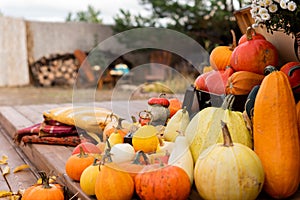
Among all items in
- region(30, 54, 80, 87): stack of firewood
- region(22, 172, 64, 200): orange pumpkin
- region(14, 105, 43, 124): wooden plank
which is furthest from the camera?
region(30, 54, 80, 87): stack of firewood

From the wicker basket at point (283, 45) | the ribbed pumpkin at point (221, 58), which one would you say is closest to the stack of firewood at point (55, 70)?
the ribbed pumpkin at point (221, 58)

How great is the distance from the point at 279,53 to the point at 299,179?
24.8 inches

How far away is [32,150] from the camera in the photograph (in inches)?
79.0

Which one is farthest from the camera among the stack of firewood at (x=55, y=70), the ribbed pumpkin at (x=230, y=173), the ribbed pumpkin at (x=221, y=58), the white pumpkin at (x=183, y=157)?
the stack of firewood at (x=55, y=70)

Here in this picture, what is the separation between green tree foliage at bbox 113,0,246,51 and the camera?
730 centimetres

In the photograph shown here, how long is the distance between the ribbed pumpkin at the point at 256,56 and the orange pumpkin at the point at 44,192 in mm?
798

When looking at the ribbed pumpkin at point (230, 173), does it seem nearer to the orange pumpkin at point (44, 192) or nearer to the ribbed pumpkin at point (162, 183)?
the ribbed pumpkin at point (162, 183)

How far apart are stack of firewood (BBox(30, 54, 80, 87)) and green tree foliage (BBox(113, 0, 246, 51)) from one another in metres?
1.58

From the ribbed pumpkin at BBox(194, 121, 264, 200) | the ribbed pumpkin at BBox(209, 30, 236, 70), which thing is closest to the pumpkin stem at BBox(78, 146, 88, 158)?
the ribbed pumpkin at BBox(194, 121, 264, 200)

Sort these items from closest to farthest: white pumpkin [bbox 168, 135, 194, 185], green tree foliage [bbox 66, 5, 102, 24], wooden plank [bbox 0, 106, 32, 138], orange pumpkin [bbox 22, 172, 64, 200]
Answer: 1. white pumpkin [bbox 168, 135, 194, 185]
2. orange pumpkin [bbox 22, 172, 64, 200]
3. wooden plank [bbox 0, 106, 32, 138]
4. green tree foliage [bbox 66, 5, 102, 24]

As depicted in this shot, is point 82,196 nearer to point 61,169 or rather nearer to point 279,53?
point 61,169

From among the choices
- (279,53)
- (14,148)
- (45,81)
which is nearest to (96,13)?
(45,81)

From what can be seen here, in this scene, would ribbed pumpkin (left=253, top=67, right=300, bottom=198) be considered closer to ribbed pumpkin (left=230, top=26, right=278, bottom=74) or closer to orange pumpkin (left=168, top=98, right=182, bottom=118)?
ribbed pumpkin (left=230, top=26, right=278, bottom=74)

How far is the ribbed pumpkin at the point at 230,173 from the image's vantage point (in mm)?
1058
